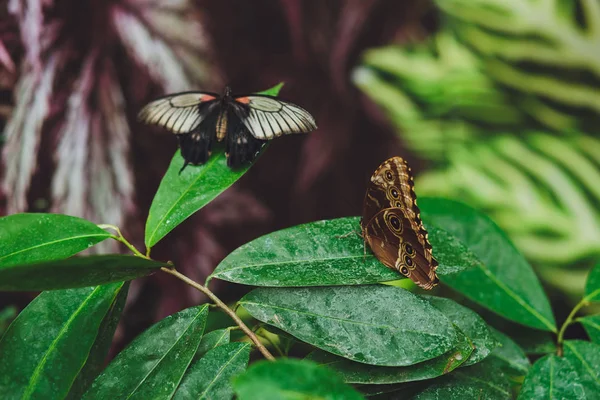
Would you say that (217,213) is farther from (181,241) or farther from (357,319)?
(357,319)

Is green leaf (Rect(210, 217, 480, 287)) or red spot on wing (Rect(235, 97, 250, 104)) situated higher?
red spot on wing (Rect(235, 97, 250, 104))

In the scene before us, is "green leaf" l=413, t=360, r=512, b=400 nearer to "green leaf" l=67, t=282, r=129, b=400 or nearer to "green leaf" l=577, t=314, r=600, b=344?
"green leaf" l=577, t=314, r=600, b=344

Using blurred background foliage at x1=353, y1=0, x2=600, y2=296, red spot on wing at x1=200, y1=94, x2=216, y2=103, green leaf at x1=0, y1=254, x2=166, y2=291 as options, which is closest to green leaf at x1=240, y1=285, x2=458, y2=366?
green leaf at x1=0, y1=254, x2=166, y2=291

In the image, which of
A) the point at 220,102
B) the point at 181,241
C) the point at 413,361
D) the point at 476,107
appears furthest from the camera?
the point at 476,107

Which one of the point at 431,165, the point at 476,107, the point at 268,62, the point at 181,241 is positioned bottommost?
the point at 181,241

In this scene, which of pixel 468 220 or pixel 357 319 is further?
pixel 468 220

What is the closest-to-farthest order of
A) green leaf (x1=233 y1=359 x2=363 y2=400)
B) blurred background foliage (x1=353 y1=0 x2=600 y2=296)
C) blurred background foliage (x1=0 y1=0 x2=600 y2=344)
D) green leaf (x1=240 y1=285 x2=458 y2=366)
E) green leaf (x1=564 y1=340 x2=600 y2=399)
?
green leaf (x1=233 y1=359 x2=363 y2=400) → green leaf (x1=240 y1=285 x2=458 y2=366) → green leaf (x1=564 y1=340 x2=600 y2=399) → blurred background foliage (x1=0 y1=0 x2=600 y2=344) → blurred background foliage (x1=353 y1=0 x2=600 y2=296)

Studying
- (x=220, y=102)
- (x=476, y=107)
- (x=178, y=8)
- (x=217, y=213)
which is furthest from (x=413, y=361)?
(x=476, y=107)

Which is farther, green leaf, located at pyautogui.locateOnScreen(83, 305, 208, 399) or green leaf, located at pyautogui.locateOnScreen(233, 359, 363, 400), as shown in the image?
green leaf, located at pyautogui.locateOnScreen(83, 305, 208, 399)
